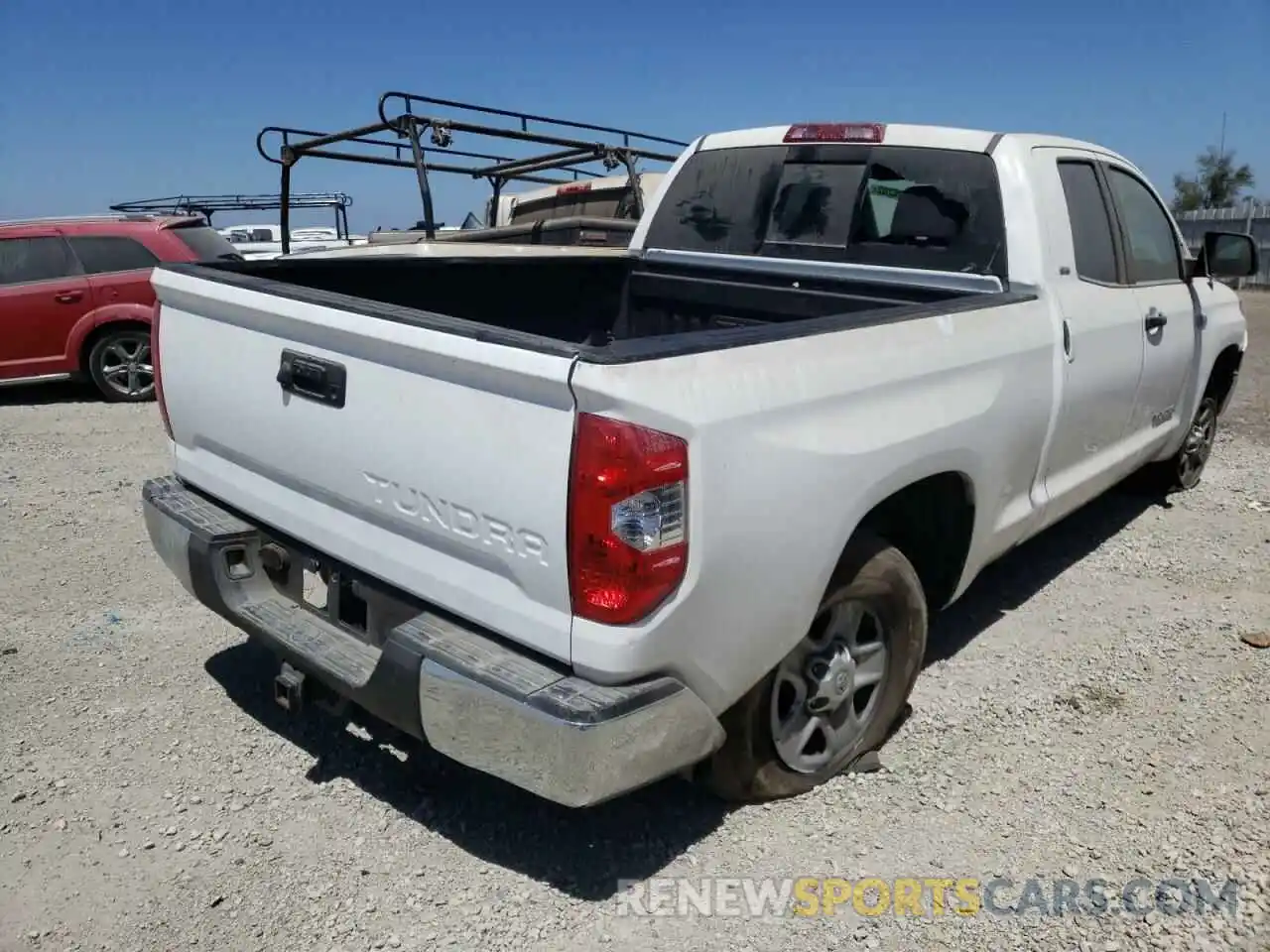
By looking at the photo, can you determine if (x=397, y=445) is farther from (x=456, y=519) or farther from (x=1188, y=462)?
(x=1188, y=462)

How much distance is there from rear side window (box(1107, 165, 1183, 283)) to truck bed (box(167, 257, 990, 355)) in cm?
132

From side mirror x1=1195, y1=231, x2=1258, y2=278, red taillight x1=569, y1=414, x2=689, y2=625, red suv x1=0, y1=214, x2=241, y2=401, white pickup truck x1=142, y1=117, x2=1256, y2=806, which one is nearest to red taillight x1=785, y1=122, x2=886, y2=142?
white pickup truck x1=142, y1=117, x2=1256, y2=806

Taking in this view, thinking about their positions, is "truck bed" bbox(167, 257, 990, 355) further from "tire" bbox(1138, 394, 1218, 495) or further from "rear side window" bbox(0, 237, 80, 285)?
"rear side window" bbox(0, 237, 80, 285)

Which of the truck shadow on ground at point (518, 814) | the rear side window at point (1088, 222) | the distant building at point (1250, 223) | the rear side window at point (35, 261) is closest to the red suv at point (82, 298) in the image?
the rear side window at point (35, 261)

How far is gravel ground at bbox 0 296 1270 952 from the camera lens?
2572 millimetres

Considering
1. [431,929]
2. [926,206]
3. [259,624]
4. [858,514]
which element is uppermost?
[926,206]

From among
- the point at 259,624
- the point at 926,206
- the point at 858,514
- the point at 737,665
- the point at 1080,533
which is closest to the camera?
the point at 737,665

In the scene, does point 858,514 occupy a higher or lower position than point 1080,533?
higher

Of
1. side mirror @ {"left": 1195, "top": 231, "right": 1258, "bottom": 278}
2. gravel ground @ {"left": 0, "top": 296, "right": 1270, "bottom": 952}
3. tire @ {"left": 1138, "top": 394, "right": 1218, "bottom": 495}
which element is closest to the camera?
gravel ground @ {"left": 0, "top": 296, "right": 1270, "bottom": 952}

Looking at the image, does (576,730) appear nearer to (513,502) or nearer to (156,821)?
(513,502)

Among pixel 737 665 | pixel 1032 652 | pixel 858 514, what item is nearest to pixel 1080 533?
pixel 1032 652

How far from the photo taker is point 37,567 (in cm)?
483

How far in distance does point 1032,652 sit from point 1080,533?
5.77ft

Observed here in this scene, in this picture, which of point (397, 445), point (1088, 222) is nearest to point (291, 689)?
point (397, 445)
